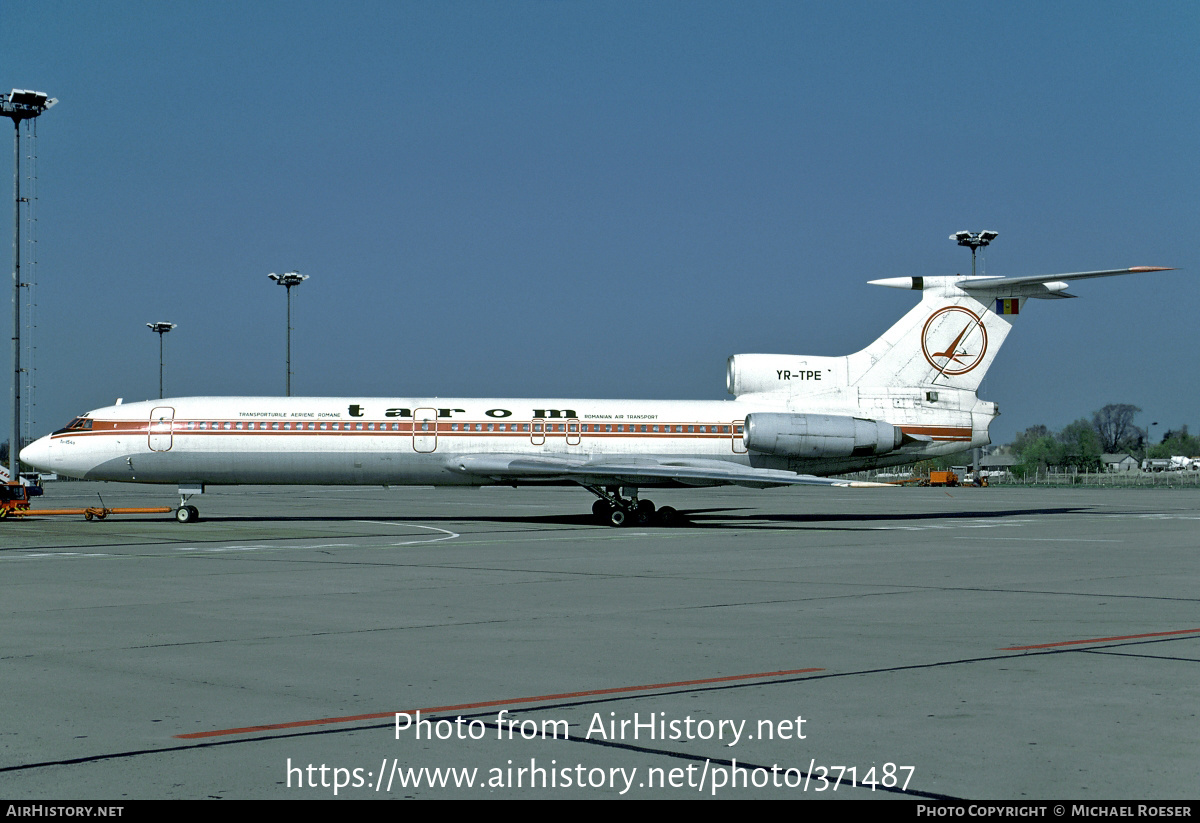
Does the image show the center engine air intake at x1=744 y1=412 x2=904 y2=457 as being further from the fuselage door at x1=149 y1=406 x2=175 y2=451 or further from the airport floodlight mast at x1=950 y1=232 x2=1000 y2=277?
the airport floodlight mast at x1=950 y1=232 x2=1000 y2=277

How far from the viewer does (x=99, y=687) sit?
26.7 ft

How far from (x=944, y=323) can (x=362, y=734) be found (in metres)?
29.5

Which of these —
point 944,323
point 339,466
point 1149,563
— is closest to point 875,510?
point 944,323

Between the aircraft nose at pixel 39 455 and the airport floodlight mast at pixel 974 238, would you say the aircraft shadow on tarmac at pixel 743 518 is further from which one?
the airport floodlight mast at pixel 974 238

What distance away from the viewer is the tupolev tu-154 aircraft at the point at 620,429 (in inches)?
1242

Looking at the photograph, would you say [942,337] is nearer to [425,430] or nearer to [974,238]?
[425,430]

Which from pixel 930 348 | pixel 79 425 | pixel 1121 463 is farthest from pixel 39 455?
pixel 1121 463

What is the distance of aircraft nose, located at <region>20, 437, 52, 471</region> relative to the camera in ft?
106

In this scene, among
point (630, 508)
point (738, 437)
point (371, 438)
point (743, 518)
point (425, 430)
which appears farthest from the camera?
point (743, 518)

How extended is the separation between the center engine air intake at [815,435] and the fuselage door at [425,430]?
860 cm

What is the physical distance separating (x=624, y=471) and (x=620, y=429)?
336cm

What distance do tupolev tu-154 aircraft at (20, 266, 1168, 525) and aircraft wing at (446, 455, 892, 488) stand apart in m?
0.07

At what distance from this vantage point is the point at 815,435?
32.2 metres
